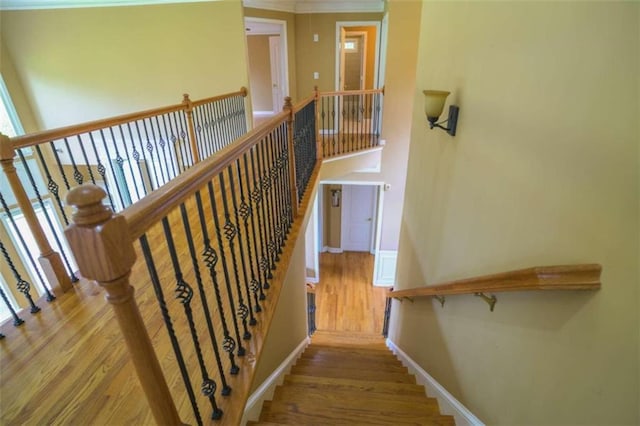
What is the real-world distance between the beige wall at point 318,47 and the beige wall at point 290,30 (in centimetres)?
9

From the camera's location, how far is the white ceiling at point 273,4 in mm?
4477

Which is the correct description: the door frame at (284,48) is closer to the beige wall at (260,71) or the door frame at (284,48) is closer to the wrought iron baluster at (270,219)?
the beige wall at (260,71)

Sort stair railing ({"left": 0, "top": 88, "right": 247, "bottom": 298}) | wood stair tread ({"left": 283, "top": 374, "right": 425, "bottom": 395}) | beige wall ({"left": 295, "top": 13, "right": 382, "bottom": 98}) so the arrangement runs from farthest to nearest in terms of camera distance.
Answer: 1. beige wall ({"left": 295, "top": 13, "right": 382, "bottom": 98})
2. wood stair tread ({"left": 283, "top": 374, "right": 425, "bottom": 395})
3. stair railing ({"left": 0, "top": 88, "right": 247, "bottom": 298})

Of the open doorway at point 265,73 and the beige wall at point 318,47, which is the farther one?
the open doorway at point 265,73

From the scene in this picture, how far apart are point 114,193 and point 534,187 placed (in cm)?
655

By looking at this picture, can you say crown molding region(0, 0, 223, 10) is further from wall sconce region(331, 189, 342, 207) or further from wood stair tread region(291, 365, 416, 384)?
wood stair tread region(291, 365, 416, 384)

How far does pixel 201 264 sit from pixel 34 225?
3.07 ft

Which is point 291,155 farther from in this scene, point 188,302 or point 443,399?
point 443,399

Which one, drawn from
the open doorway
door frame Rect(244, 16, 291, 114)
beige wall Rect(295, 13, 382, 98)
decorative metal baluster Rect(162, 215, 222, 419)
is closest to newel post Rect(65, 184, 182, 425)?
decorative metal baluster Rect(162, 215, 222, 419)

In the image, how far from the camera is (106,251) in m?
0.61

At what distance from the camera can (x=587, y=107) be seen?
0.83 meters

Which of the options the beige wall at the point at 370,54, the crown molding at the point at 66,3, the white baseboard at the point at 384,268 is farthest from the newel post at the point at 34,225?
the beige wall at the point at 370,54

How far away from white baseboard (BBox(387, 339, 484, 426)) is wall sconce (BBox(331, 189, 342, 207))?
4721 mm

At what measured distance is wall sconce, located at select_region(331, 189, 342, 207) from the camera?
722cm
